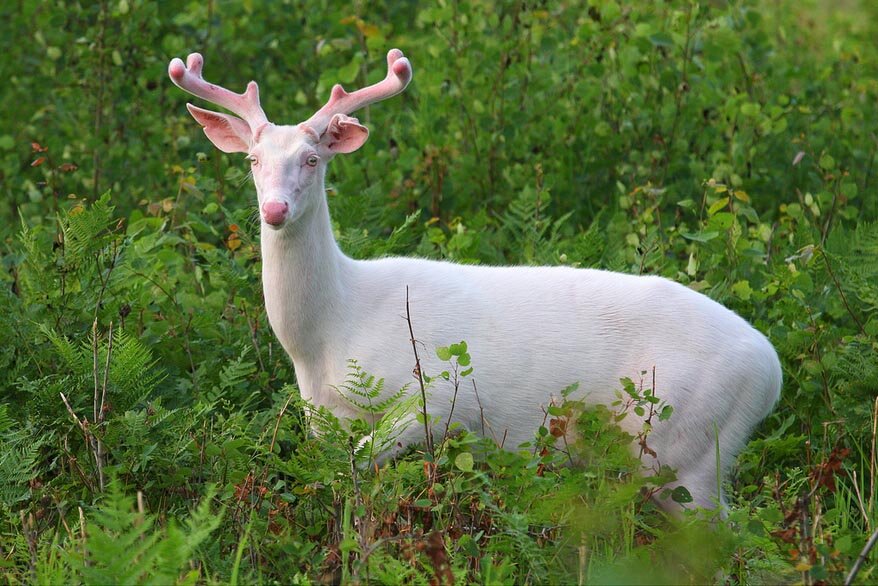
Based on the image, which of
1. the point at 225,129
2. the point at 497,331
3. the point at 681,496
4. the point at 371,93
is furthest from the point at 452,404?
the point at 225,129

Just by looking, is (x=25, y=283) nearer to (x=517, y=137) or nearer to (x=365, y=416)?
(x=365, y=416)

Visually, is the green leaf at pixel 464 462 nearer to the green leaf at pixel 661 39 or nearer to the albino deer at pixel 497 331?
the albino deer at pixel 497 331

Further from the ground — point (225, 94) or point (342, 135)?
point (225, 94)

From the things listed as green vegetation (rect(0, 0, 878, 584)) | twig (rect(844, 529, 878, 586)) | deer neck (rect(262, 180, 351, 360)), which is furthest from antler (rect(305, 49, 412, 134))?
twig (rect(844, 529, 878, 586))

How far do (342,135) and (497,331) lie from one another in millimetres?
958

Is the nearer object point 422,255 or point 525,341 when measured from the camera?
point 525,341

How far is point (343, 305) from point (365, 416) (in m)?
0.44

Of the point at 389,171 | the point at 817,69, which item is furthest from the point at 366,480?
the point at 817,69

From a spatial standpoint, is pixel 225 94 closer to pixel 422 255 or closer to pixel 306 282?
pixel 306 282

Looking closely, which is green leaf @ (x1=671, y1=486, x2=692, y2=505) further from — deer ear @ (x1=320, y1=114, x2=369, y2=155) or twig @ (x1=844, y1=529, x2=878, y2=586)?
deer ear @ (x1=320, y1=114, x2=369, y2=155)

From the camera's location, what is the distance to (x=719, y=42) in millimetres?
7363

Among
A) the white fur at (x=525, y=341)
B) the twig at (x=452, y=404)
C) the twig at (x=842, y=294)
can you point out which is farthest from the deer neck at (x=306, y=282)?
the twig at (x=842, y=294)

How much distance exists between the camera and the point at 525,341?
4.71 metres

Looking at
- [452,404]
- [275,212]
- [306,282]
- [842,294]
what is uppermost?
[275,212]
